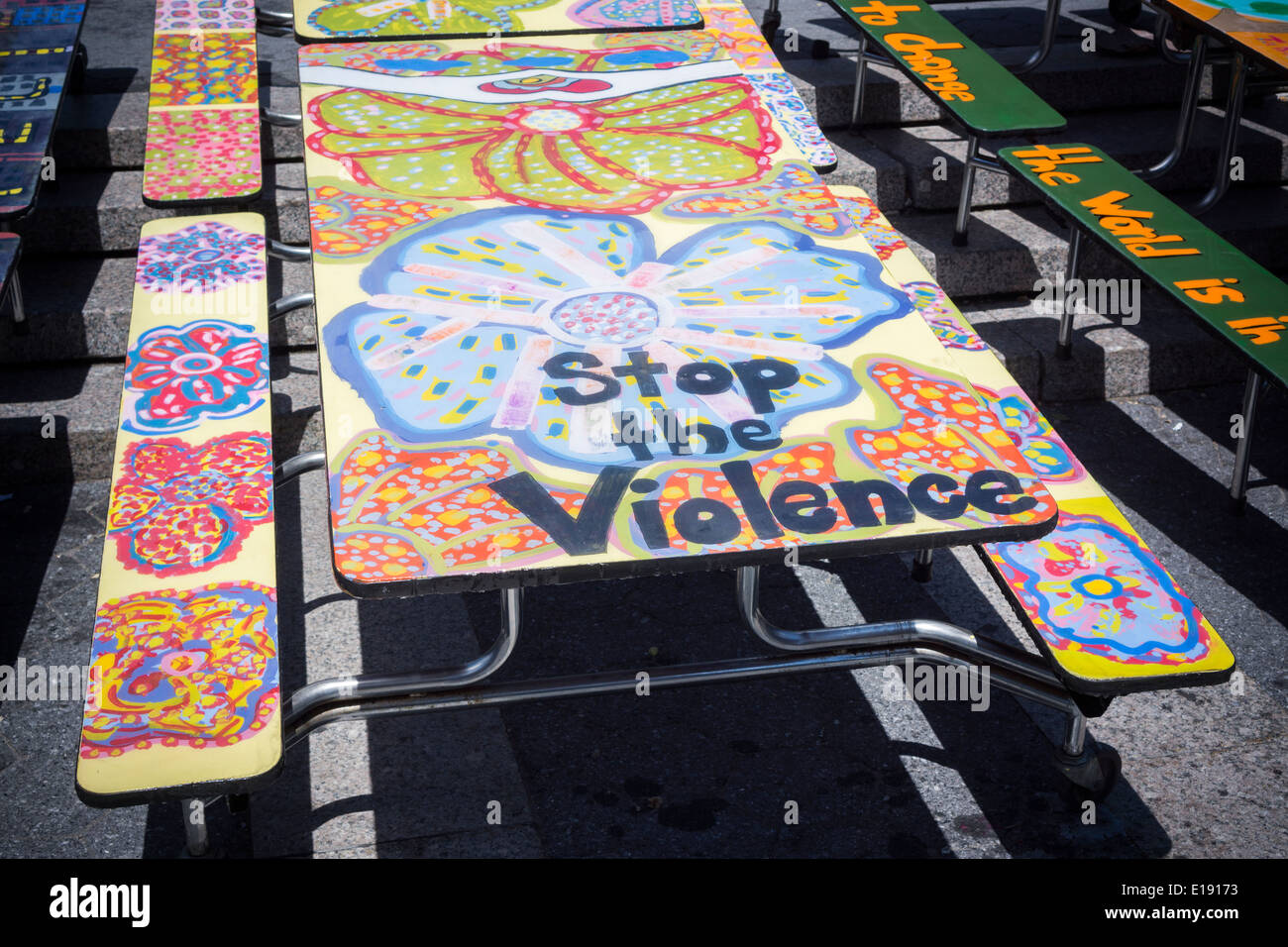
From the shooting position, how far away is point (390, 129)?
313cm

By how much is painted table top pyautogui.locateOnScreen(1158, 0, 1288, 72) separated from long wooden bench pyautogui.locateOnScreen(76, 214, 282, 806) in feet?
9.78

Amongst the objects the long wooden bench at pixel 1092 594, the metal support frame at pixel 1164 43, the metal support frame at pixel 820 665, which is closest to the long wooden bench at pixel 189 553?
the metal support frame at pixel 820 665

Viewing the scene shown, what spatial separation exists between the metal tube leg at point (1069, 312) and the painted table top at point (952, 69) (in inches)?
13.5

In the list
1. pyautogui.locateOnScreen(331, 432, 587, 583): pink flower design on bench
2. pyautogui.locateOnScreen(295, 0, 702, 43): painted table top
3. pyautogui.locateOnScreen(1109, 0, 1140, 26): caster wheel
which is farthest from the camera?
pyautogui.locateOnScreen(1109, 0, 1140, 26): caster wheel

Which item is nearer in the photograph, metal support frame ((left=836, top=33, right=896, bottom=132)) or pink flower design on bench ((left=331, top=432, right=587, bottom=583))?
pink flower design on bench ((left=331, top=432, right=587, bottom=583))

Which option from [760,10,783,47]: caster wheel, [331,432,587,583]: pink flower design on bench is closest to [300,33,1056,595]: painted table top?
[331,432,587,583]: pink flower design on bench

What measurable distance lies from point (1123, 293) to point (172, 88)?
10.8 ft

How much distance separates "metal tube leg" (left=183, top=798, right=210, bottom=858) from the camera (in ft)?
7.53

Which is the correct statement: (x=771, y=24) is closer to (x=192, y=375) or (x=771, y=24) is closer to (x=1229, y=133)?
(x=1229, y=133)

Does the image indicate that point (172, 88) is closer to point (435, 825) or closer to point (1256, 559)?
point (435, 825)

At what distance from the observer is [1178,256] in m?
3.50

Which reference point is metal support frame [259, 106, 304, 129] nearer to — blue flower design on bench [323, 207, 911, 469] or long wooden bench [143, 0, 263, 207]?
long wooden bench [143, 0, 263, 207]

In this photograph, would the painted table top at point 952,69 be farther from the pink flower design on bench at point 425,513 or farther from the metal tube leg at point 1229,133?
the pink flower design on bench at point 425,513

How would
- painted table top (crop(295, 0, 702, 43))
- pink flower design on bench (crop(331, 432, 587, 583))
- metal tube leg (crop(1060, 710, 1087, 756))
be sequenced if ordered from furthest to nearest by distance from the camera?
1. painted table top (crop(295, 0, 702, 43))
2. metal tube leg (crop(1060, 710, 1087, 756))
3. pink flower design on bench (crop(331, 432, 587, 583))
